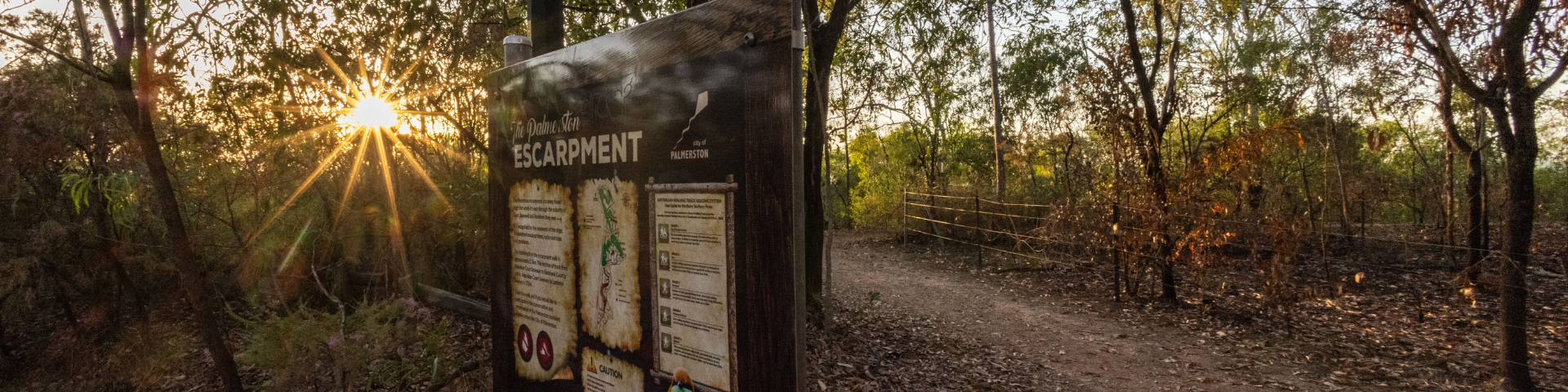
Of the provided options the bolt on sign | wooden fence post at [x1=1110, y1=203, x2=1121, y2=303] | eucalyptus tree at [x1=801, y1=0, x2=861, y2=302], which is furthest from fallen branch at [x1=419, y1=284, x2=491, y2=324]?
wooden fence post at [x1=1110, y1=203, x2=1121, y2=303]

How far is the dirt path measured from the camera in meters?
5.43

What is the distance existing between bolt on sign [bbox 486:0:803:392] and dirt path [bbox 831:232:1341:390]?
4762mm

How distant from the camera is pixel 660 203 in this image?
149 centimetres

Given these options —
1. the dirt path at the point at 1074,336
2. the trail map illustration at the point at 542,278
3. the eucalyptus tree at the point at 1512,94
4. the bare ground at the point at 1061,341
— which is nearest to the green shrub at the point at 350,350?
the trail map illustration at the point at 542,278

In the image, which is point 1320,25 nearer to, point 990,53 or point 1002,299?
point 990,53

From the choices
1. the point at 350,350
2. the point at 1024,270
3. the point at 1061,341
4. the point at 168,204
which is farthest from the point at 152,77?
the point at 1024,270

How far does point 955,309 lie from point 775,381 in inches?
289

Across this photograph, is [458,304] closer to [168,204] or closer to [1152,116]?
[168,204]

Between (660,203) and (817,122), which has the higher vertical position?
(817,122)

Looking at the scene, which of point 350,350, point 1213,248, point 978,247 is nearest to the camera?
point 350,350

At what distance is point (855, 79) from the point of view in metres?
8.12

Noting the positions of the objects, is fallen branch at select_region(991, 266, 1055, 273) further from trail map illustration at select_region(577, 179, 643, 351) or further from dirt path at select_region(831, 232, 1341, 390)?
trail map illustration at select_region(577, 179, 643, 351)

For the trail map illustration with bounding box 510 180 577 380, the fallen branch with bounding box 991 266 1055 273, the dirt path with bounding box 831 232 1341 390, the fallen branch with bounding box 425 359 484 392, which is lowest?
the dirt path with bounding box 831 232 1341 390

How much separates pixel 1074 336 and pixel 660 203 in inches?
253
